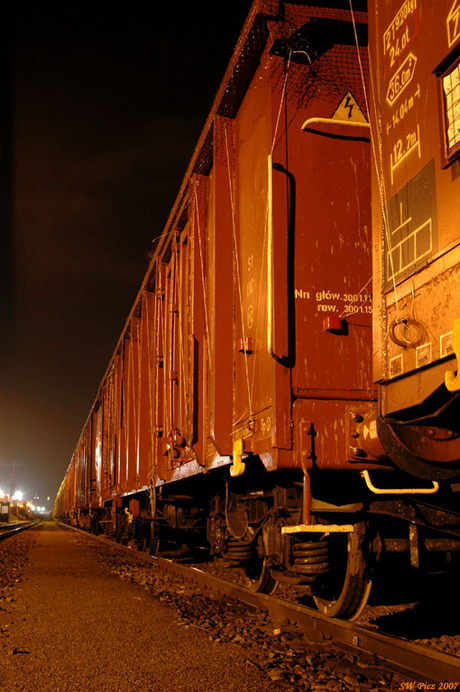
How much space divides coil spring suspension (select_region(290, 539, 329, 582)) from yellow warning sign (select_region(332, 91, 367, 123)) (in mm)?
3111

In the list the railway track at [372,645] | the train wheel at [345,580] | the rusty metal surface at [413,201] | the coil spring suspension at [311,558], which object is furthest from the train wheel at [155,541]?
the rusty metal surface at [413,201]

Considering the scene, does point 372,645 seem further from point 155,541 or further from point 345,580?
point 155,541

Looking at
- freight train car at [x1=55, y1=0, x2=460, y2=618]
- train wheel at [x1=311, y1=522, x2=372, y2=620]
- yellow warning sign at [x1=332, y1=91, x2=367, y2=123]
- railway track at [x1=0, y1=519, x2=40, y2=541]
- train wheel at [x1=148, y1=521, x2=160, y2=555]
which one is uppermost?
yellow warning sign at [x1=332, y1=91, x2=367, y2=123]

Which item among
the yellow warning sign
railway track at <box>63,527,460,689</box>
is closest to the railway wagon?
railway track at <box>63,527,460,689</box>

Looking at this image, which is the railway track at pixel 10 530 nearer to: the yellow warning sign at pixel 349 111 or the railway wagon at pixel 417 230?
the yellow warning sign at pixel 349 111

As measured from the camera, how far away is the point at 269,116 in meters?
4.96

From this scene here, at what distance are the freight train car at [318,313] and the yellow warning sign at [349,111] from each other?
0.04 feet

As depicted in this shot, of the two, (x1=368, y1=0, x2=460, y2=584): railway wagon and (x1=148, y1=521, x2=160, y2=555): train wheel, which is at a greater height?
(x1=368, y1=0, x2=460, y2=584): railway wagon

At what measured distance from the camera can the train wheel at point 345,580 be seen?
461cm

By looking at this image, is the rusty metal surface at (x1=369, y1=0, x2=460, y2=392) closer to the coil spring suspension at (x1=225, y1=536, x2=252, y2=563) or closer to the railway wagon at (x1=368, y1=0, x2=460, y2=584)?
the railway wagon at (x1=368, y1=0, x2=460, y2=584)

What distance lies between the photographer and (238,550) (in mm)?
6473

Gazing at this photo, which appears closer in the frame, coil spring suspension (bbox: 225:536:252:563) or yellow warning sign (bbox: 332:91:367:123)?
yellow warning sign (bbox: 332:91:367:123)

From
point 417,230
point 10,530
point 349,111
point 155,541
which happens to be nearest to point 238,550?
point 349,111

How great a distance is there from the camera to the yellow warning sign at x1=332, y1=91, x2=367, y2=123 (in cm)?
489
